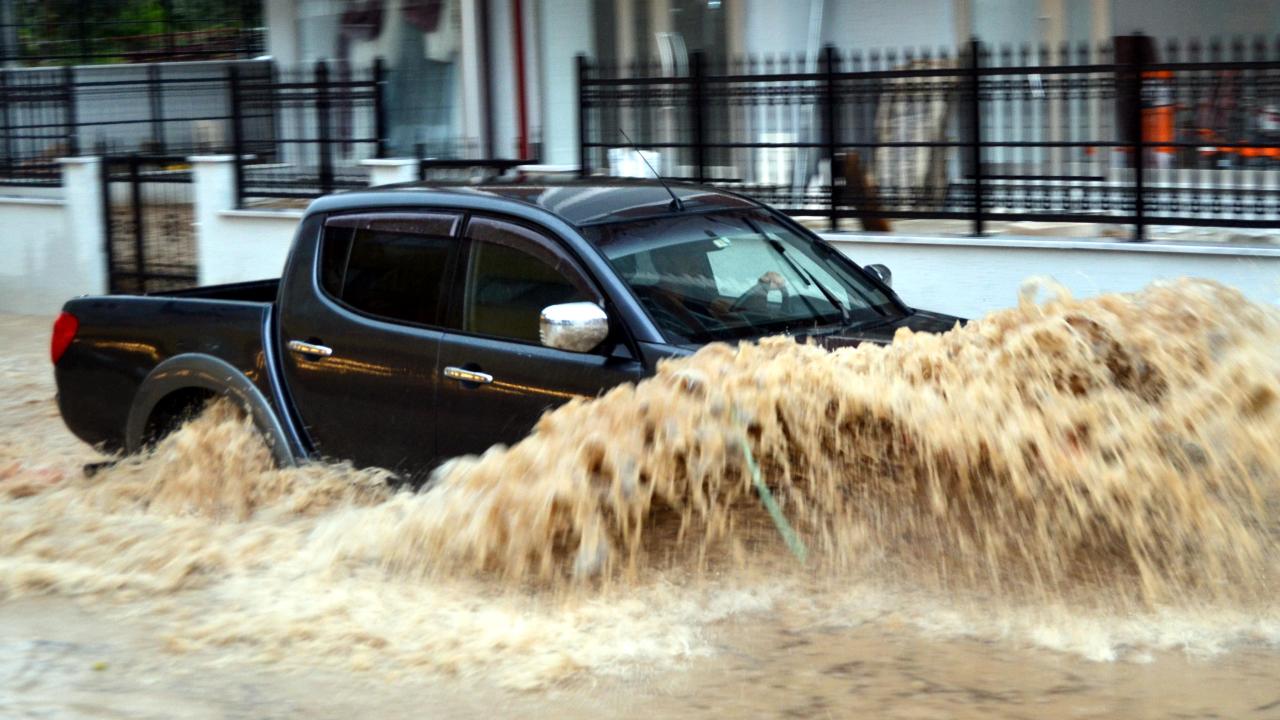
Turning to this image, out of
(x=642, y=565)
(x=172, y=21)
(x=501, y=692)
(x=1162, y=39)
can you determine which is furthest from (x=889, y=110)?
(x=172, y=21)

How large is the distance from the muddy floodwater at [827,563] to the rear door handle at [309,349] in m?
Answer: 1.07

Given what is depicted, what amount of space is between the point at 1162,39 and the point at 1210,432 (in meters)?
9.01

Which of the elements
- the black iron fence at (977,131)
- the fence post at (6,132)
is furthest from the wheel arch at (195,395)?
the fence post at (6,132)

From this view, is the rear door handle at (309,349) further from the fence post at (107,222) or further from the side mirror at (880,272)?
the fence post at (107,222)

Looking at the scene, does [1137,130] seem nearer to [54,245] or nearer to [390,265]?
[390,265]

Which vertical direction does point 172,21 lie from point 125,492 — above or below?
above

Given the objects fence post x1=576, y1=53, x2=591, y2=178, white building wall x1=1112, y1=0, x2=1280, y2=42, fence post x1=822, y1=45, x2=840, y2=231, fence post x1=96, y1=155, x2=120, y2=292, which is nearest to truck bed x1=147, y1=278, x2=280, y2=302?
fence post x1=576, y1=53, x2=591, y2=178

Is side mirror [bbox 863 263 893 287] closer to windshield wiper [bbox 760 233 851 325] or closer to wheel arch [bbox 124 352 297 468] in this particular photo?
windshield wiper [bbox 760 233 851 325]

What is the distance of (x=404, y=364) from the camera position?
230 inches

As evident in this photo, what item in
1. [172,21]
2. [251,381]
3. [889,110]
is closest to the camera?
[251,381]

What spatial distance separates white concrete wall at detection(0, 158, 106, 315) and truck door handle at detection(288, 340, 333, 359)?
9.73 metres

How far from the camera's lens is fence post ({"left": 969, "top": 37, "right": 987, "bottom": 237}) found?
397 inches

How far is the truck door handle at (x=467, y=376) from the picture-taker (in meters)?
5.56

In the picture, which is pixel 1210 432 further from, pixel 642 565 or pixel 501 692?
pixel 501 692
